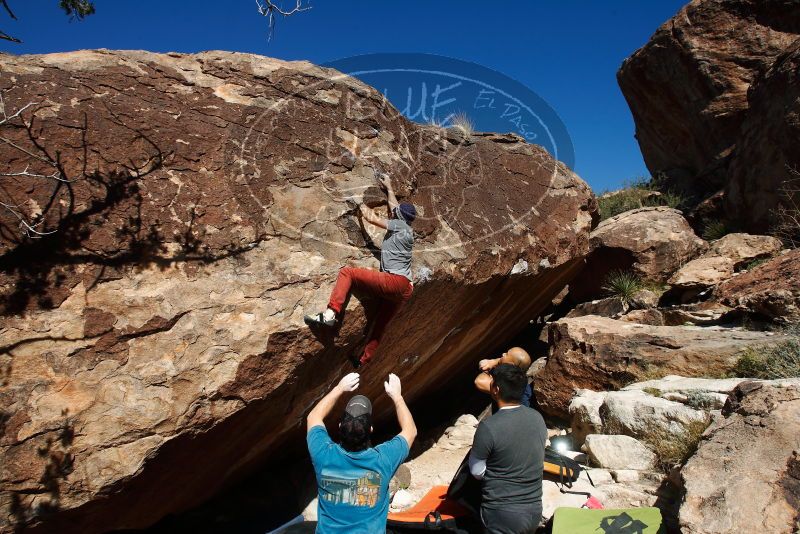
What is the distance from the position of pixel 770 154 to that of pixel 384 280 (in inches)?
355

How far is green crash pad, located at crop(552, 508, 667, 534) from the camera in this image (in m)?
3.06

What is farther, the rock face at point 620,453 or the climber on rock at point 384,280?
the rock face at point 620,453

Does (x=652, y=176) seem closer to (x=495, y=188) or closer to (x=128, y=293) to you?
(x=495, y=188)

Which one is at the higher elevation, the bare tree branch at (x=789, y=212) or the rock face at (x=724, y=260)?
the bare tree branch at (x=789, y=212)

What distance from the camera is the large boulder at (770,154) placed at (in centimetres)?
888

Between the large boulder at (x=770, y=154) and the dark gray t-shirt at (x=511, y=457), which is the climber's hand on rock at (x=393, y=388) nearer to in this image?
the dark gray t-shirt at (x=511, y=457)

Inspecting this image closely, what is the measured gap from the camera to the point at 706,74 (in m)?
12.6


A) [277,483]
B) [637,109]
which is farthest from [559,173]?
[637,109]

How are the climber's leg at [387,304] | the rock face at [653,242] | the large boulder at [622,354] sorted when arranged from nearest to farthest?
the climber's leg at [387,304], the large boulder at [622,354], the rock face at [653,242]

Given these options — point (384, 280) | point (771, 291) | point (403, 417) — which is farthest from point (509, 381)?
point (771, 291)

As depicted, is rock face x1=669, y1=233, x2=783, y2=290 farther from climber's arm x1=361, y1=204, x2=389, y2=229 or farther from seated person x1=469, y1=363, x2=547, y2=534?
seated person x1=469, y1=363, x2=547, y2=534

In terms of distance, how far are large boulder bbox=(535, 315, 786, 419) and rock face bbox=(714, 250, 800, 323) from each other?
1.13 ft

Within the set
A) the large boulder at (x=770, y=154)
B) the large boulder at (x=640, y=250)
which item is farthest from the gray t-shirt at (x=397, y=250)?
the large boulder at (x=770, y=154)

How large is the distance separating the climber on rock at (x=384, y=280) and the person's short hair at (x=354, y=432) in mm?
1142
